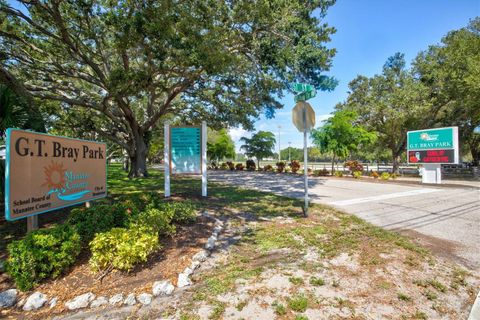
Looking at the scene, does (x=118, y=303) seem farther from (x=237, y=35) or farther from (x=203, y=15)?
Answer: (x=237, y=35)

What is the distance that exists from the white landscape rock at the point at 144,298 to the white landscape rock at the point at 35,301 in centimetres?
105

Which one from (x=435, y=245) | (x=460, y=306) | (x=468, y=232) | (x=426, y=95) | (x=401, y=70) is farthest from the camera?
(x=401, y=70)

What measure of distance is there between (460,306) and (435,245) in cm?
195

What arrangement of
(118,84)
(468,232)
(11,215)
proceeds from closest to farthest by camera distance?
(11,215) < (468,232) < (118,84)

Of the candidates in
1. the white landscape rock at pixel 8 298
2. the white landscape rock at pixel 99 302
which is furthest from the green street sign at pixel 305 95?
the white landscape rock at pixel 8 298

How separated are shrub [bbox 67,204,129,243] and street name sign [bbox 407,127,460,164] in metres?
15.1

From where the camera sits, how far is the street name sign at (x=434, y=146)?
40.0 feet

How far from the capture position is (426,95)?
18.2 m

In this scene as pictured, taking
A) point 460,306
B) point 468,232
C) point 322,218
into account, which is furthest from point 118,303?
Answer: point 468,232

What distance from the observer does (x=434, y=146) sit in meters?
13.0

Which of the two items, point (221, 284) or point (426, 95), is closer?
point (221, 284)

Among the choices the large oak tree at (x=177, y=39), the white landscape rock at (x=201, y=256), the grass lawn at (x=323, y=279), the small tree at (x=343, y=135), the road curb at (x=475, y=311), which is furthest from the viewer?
the small tree at (x=343, y=135)

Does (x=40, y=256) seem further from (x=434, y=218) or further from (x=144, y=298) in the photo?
(x=434, y=218)

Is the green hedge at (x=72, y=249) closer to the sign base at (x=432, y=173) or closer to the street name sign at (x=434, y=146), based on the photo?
the street name sign at (x=434, y=146)
